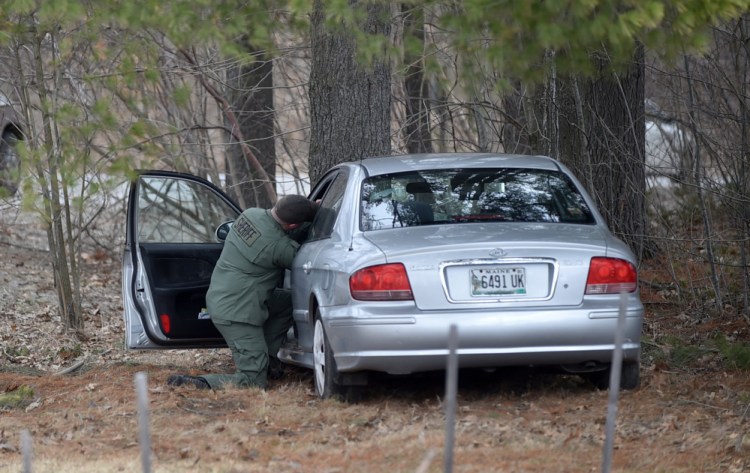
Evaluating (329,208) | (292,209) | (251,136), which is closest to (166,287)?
(292,209)

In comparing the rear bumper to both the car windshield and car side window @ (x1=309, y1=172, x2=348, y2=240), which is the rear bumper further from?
car side window @ (x1=309, y1=172, x2=348, y2=240)

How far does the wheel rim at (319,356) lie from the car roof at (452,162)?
108cm

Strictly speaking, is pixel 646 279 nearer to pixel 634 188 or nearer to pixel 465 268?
pixel 634 188

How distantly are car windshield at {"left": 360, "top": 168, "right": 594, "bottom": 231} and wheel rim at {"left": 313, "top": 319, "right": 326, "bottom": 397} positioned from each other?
706 mm

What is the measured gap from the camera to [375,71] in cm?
939

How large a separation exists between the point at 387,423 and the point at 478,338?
2.31ft

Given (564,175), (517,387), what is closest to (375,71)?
(564,175)

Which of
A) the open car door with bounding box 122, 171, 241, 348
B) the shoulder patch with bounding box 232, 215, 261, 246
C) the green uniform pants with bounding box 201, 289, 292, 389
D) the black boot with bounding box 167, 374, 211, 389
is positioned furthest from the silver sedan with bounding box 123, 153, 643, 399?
the open car door with bounding box 122, 171, 241, 348

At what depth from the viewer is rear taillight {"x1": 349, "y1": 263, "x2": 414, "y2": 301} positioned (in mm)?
5945

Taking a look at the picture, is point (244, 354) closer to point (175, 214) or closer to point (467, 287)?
point (467, 287)

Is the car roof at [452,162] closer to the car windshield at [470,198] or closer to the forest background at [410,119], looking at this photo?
the car windshield at [470,198]

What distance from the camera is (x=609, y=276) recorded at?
6.10m

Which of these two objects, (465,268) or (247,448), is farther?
(465,268)

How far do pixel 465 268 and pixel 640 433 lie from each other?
1285 millimetres
